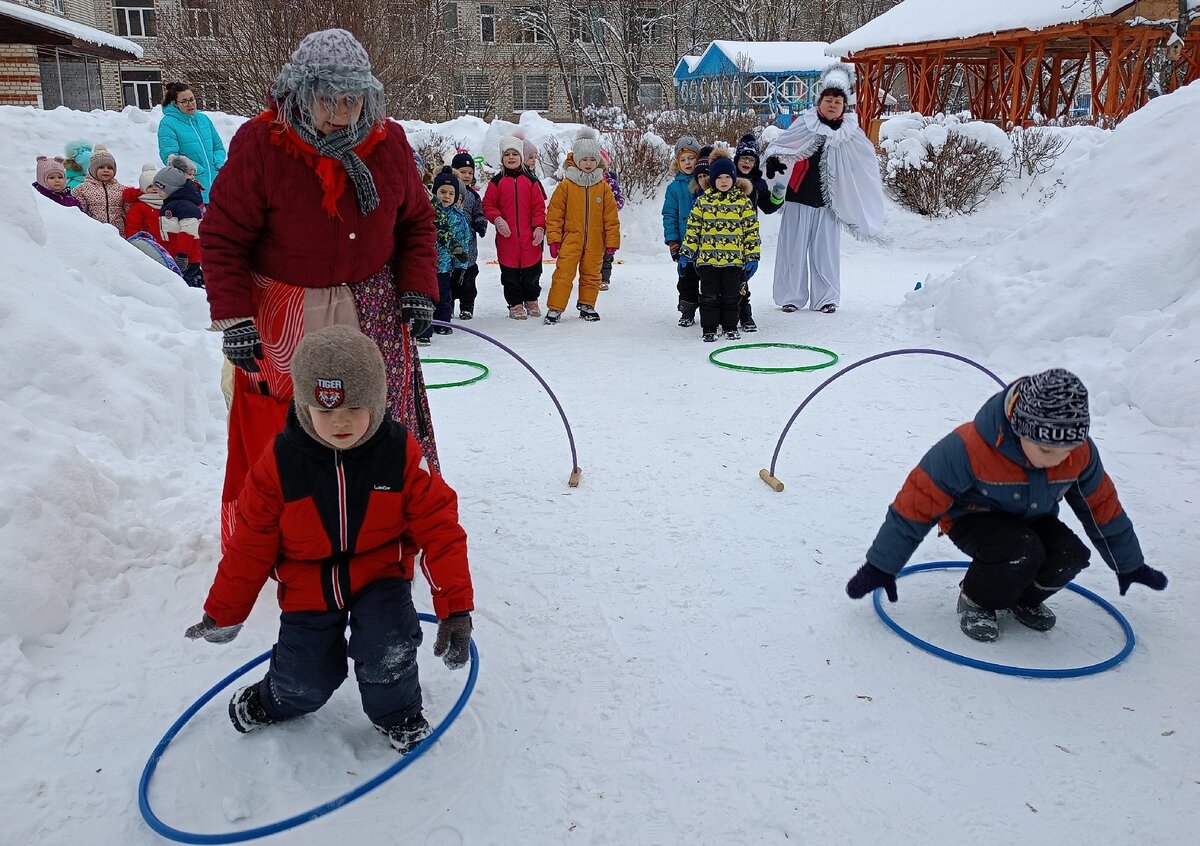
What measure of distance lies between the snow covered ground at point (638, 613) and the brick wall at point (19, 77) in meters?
20.2

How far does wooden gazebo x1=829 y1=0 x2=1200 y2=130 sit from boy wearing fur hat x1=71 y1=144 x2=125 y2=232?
1510 cm

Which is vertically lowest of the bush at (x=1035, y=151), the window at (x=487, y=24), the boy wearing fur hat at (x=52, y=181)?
the boy wearing fur hat at (x=52, y=181)

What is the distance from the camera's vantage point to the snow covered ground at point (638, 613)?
105 inches

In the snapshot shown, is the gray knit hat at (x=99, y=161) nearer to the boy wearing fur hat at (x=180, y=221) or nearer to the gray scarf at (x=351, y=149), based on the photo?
the boy wearing fur hat at (x=180, y=221)

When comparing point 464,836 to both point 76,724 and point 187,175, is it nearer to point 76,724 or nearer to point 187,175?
point 76,724

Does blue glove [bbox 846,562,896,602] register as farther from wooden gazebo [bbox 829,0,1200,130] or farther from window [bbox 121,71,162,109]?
window [bbox 121,71,162,109]

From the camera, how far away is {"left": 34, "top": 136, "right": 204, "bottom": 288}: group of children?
366 inches

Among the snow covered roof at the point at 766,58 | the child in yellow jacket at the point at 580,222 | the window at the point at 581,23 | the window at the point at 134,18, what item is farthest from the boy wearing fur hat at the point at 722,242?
the window at the point at 134,18

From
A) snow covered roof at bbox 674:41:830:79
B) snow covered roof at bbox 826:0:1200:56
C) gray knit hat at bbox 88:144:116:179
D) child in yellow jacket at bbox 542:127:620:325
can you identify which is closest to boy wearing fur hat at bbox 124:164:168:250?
gray knit hat at bbox 88:144:116:179

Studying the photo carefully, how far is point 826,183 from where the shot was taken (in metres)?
9.38

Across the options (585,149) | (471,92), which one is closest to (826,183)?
(585,149)

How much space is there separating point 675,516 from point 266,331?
7.30 ft

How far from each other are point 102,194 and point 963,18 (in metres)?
17.8

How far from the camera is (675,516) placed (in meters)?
4.77
